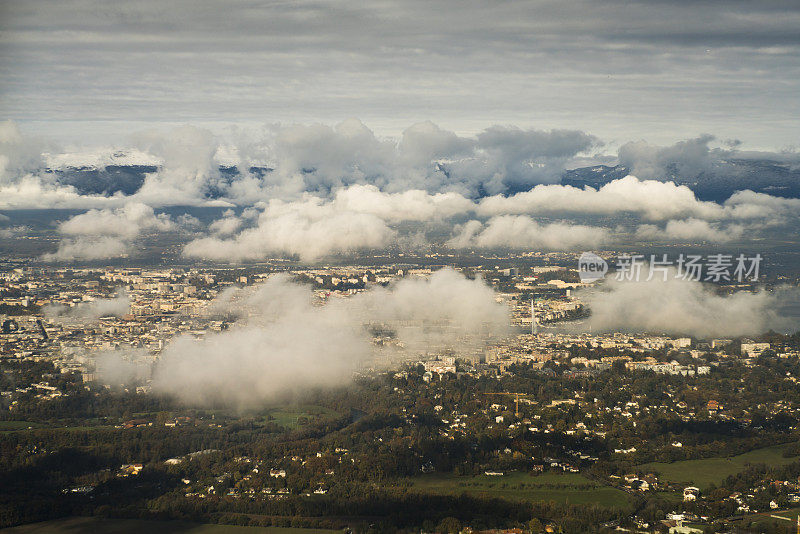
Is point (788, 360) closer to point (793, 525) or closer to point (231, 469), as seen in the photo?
point (793, 525)

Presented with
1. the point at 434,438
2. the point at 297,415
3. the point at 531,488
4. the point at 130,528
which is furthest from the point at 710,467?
the point at 130,528

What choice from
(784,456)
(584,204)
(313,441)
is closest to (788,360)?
(784,456)

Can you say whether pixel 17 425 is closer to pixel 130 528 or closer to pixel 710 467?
pixel 130 528

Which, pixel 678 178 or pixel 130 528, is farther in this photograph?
pixel 678 178

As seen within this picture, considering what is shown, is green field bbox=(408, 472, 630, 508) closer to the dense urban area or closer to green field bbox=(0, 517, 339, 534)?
the dense urban area

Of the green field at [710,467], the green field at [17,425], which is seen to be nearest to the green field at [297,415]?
the green field at [17,425]

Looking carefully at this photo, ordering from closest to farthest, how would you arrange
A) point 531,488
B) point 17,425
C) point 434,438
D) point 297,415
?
1. point 531,488
2. point 434,438
3. point 17,425
4. point 297,415
